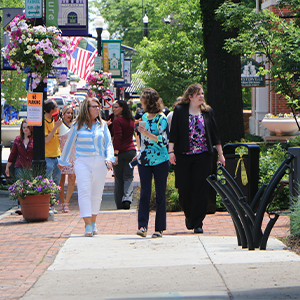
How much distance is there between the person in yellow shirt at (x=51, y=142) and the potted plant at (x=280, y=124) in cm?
1175

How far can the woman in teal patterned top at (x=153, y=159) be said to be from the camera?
6.87 meters

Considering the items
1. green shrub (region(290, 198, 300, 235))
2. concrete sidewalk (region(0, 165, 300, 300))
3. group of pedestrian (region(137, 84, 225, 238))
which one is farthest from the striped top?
green shrub (region(290, 198, 300, 235))

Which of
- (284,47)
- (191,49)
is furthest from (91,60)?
(284,47)

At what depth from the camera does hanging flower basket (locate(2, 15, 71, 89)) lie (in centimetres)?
888

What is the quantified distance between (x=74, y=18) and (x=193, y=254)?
9.70 metres

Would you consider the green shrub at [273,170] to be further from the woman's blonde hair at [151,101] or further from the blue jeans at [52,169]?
the blue jeans at [52,169]

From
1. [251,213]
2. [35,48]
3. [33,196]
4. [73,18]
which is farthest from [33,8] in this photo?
[251,213]

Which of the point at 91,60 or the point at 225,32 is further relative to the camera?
the point at 91,60

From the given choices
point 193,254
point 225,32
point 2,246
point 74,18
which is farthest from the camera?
point 74,18

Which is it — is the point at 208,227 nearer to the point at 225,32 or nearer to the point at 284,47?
the point at 284,47

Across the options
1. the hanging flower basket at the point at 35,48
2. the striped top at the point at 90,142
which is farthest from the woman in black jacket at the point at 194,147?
the hanging flower basket at the point at 35,48

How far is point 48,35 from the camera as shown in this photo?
355 inches

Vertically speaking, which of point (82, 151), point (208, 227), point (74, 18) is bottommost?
point (208, 227)

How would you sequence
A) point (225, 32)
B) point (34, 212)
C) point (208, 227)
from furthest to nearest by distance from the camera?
point (225, 32) → point (34, 212) → point (208, 227)
